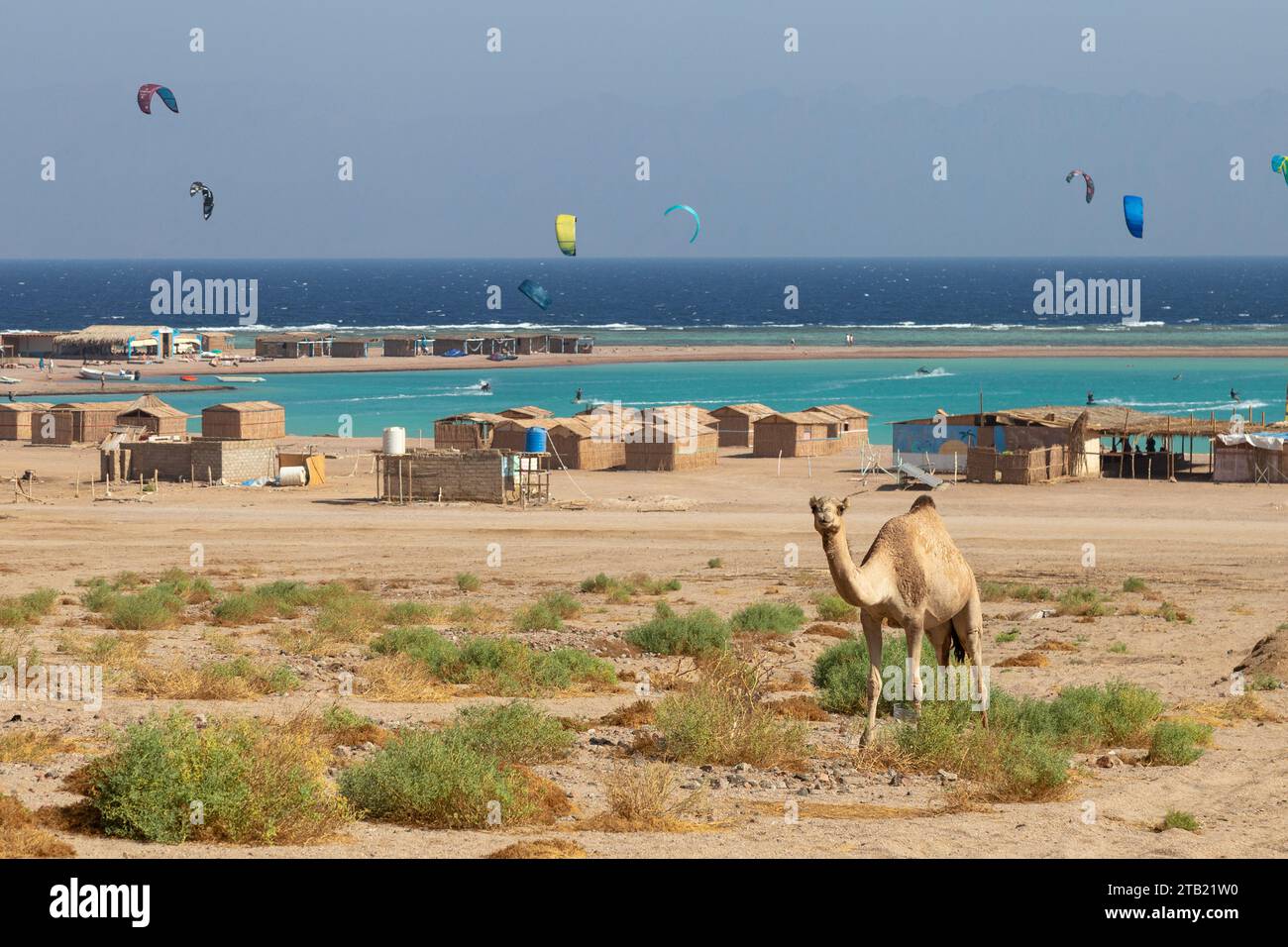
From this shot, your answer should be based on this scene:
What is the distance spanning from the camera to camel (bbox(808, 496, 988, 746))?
12102mm

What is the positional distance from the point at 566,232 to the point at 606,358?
47388 mm

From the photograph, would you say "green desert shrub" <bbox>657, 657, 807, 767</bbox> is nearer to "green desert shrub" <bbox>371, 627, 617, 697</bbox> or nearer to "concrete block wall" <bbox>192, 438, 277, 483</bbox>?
"green desert shrub" <bbox>371, 627, 617, 697</bbox>

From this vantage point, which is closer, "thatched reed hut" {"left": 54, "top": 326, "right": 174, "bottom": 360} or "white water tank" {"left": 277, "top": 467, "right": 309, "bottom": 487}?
"white water tank" {"left": 277, "top": 467, "right": 309, "bottom": 487}

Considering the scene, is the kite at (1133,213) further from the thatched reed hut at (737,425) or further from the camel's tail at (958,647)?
the camel's tail at (958,647)

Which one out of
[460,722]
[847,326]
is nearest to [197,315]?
[847,326]

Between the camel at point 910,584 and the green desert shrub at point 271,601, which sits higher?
the camel at point 910,584

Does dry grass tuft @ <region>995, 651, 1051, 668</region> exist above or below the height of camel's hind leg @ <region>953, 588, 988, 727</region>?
below

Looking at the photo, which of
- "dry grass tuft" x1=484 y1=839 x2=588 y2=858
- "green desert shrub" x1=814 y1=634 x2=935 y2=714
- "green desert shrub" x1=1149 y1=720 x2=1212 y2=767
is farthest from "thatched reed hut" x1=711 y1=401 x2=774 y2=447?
"dry grass tuft" x1=484 y1=839 x2=588 y2=858

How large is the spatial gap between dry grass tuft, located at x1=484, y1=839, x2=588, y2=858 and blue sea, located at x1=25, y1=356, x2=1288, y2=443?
165 ft

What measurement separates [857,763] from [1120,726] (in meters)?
2.90

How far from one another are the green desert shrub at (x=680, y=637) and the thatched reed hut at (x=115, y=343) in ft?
264

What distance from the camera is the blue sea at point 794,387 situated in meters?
70.2

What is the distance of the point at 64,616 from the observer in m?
21.3

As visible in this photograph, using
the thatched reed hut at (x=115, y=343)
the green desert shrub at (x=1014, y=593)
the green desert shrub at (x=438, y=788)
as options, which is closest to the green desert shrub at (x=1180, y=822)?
the green desert shrub at (x=438, y=788)
